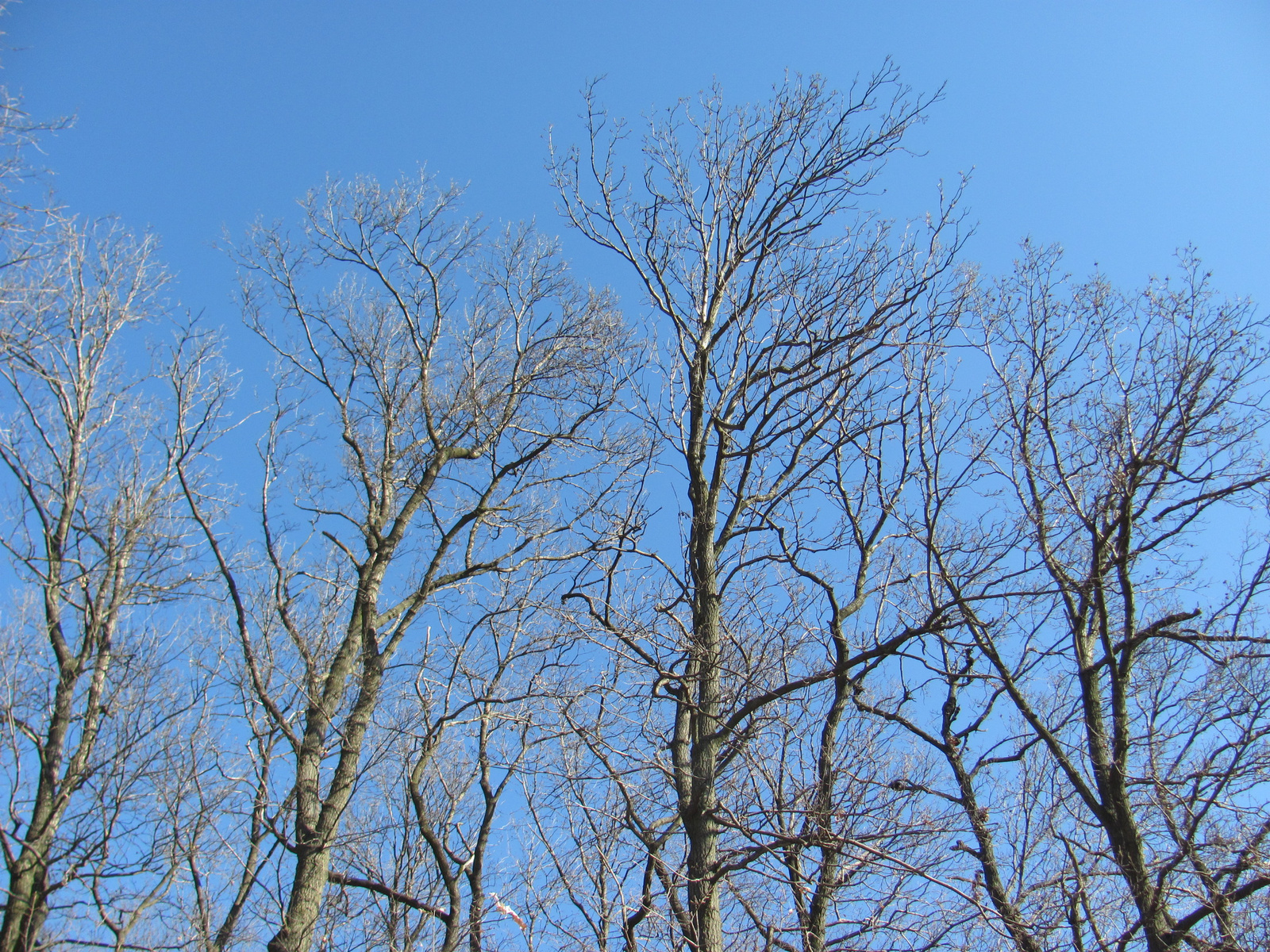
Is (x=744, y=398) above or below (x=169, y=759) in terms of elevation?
above

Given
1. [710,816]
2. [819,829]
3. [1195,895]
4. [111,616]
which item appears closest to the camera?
[819,829]

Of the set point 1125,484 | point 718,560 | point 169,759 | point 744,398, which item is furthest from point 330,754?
point 1125,484

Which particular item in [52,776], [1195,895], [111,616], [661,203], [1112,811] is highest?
[661,203]

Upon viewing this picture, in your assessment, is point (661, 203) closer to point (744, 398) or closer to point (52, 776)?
point (744, 398)

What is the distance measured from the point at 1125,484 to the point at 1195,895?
9.48 feet

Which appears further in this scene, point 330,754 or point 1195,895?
point 330,754

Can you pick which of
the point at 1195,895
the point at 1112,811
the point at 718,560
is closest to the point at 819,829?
the point at 718,560

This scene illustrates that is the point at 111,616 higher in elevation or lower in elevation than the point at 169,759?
higher

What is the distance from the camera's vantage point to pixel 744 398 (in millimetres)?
5266

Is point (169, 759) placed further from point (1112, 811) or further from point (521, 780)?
point (1112, 811)

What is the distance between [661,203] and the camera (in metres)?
5.75

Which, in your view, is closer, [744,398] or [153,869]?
[744,398]

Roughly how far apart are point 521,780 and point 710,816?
74.2 inches

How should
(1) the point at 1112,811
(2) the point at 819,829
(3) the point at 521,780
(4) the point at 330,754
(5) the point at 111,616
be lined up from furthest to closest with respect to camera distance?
(5) the point at 111,616, (4) the point at 330,754, (1) the point at 1112,811, (3) the point at 521,780, (2) the point at 819,829
